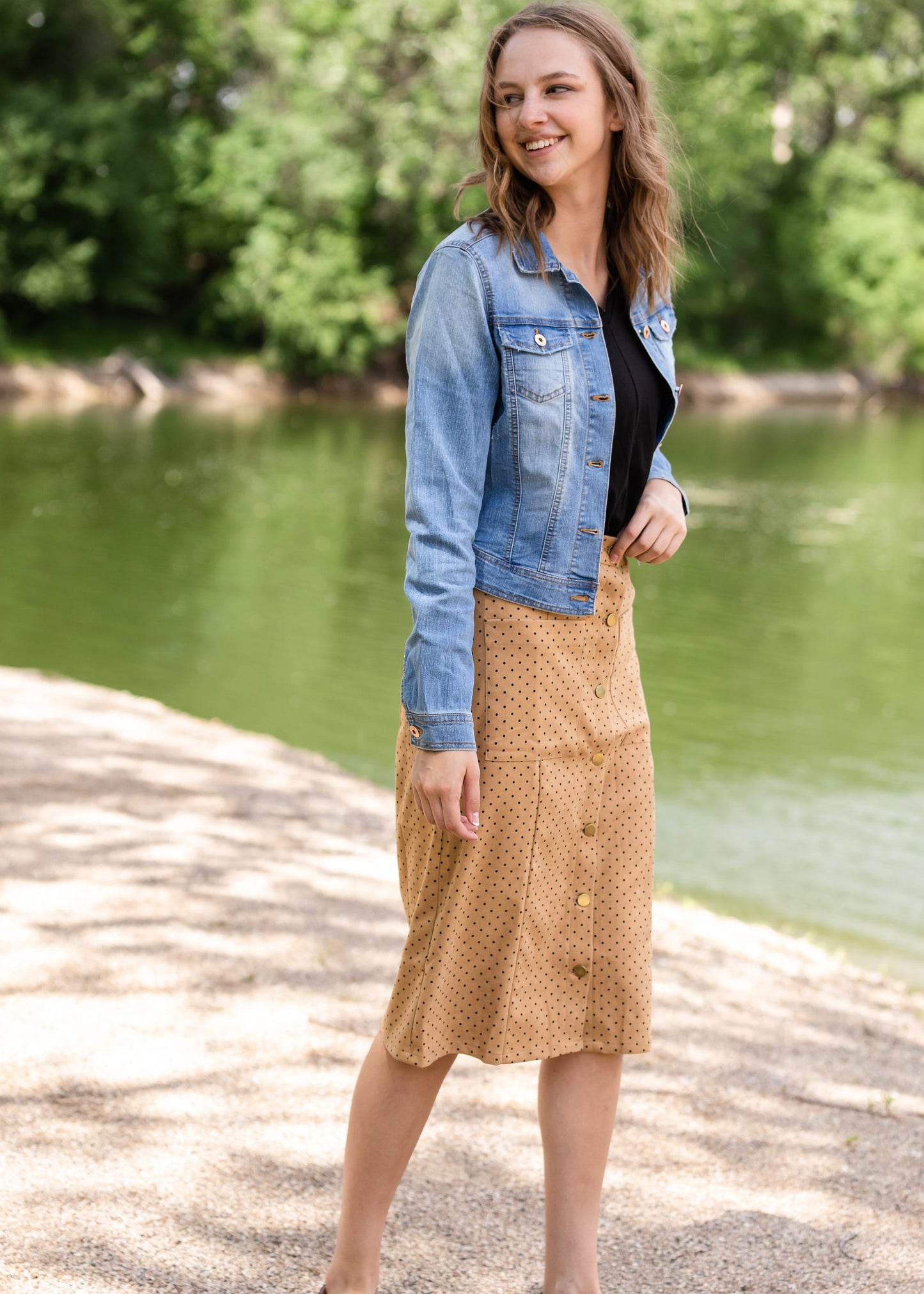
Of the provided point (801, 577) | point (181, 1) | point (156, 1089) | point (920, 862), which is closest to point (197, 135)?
point (181, 1)

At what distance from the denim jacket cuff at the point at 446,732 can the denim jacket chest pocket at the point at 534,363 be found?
457mm

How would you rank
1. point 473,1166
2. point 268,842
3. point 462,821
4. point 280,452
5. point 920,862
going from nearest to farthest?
1. point 462,821
2. point 473,1166
3. point 268,842
4. point 920,862
5. point 280,452

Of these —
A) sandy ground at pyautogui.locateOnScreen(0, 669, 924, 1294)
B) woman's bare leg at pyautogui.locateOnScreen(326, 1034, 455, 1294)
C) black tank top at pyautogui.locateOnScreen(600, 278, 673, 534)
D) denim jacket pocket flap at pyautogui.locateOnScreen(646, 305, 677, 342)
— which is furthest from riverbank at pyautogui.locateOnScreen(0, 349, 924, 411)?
woman's bare leg at pyautogui.locateOnScreen(326, 1034, 455, 1294)

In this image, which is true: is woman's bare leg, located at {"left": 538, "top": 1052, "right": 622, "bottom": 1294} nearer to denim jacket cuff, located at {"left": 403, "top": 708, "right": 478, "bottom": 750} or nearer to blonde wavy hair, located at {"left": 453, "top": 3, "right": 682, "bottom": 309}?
denim jacket cuff, located at {"left": 403, "top": 708, "right": 478, "bottom": 750}

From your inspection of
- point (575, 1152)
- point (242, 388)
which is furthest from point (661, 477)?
point (242, 388)

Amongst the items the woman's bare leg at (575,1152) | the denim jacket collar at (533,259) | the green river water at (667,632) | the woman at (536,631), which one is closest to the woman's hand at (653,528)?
the woman at (536,631)

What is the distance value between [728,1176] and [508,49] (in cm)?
207

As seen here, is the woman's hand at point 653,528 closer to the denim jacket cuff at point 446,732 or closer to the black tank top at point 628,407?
the black tank top at point 628,407

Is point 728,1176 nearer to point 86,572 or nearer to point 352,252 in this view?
point 86,572

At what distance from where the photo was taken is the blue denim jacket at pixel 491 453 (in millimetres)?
1924

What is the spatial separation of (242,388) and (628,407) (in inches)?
1176

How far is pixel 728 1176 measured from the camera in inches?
106

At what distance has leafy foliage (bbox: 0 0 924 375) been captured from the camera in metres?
28.5

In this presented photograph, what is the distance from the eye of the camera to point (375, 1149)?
81.8 inches
